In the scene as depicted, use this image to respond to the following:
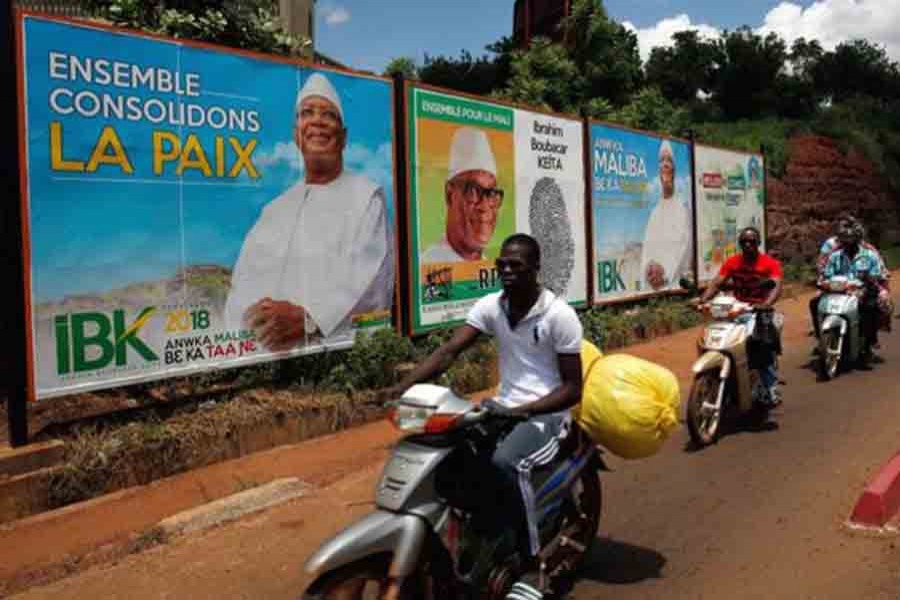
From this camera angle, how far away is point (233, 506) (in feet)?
16.4

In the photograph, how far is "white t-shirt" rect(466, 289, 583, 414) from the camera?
330 cm

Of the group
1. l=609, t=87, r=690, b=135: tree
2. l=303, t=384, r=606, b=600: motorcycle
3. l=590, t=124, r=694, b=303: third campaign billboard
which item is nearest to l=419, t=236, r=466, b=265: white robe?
l=590, t=124, r=694, b=303: third campaign billboard

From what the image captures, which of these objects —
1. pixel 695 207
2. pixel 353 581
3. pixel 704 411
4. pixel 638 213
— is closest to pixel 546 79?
pixel 695 207

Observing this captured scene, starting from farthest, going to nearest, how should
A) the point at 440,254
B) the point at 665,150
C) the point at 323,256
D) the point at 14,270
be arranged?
the point at 665,150, the point at 440,254, the point at 323,256, the point at 14,270

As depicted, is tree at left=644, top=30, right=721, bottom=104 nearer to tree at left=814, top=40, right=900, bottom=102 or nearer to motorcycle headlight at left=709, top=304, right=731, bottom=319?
tree at left=814, top=40, right=900, bottom=102

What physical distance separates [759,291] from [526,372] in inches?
170

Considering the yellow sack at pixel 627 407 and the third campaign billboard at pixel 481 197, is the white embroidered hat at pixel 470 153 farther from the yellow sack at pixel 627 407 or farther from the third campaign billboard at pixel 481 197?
the yellow sack at pixel 627 407

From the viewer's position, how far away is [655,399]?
3633 mm

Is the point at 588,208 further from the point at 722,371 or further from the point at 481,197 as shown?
the point at 722,371

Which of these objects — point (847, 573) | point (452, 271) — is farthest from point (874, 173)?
point (847, 573)

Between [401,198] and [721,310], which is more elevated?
[401,198]

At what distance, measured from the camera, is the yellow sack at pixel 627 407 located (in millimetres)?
3576

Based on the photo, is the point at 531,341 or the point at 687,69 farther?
the point at 687,69

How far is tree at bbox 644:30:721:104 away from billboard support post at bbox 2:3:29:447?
4348 centimetres
